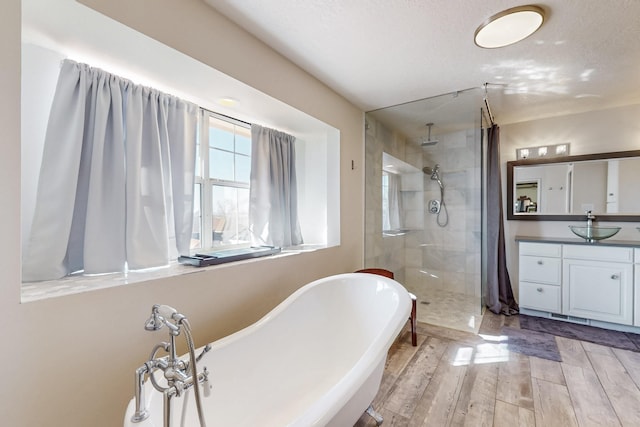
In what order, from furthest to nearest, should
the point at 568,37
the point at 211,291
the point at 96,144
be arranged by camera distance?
1. the point at 568,37
2. the point at 211,291
3. the point at 96,144

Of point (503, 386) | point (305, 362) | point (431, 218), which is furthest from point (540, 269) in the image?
point (305, 362)

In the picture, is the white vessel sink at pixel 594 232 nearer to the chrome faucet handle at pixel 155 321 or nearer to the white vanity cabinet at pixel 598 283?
the white vanity cabinet at pixel 598 283

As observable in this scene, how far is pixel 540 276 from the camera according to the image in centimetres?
294

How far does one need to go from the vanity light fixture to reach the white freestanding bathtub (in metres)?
2.80

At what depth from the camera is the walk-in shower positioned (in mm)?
2779

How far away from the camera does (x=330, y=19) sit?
1562 millimetres

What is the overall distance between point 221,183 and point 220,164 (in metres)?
0.16

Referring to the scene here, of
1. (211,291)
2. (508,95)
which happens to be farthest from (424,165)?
A: (211,291)

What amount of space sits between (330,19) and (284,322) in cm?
181

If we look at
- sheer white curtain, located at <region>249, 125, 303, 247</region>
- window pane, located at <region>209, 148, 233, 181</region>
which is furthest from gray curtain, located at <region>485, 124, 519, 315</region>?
window pane, located at <region>209, 148, 233, 181</region>

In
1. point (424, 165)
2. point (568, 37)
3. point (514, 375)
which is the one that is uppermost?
point (568, 37)

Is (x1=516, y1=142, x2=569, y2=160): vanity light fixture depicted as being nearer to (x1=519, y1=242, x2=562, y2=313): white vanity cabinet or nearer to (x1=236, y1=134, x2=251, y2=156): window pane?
(x1=519, y1=242, x2=562, y2=313): white vanity cabinet

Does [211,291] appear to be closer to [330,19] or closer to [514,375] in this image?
[330,19]

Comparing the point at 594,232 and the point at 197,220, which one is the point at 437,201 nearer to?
the point at 594,232
